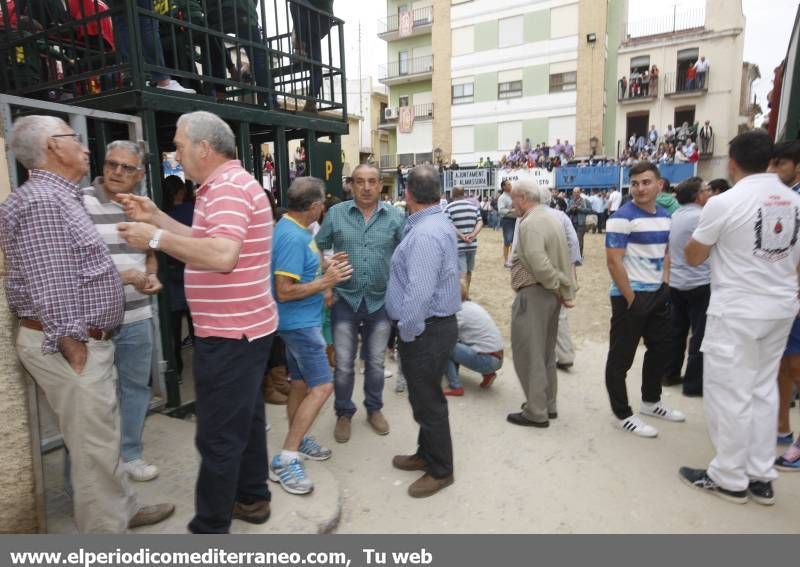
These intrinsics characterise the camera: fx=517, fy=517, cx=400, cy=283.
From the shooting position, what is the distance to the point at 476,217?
306 inches

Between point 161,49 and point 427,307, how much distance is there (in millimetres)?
2979

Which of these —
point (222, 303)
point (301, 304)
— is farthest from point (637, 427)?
point (222, 303)

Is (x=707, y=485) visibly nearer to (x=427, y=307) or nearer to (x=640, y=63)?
(x=427, y=307)

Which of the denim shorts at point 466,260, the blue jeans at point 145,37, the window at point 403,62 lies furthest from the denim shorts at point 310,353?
the window at point 403,62

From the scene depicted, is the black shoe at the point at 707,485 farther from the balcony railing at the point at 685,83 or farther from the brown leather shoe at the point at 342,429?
the balcony railing at the point at 685,83

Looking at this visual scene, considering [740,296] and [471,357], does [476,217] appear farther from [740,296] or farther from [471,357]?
[740,296]

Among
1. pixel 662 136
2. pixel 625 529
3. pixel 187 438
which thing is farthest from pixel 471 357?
pixel 662 136

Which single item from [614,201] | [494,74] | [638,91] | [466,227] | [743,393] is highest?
[494,74]

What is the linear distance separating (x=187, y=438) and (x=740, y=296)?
12.6 ft

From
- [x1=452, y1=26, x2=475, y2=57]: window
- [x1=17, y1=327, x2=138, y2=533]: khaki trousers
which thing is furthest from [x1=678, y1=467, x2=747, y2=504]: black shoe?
[x1=452, y1=26, x2=475, y2=57]: window

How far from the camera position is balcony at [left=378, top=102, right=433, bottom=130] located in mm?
33438

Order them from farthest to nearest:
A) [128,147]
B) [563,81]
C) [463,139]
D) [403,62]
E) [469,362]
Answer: [403,62]
[463,139]
[563,81]
[469,362]
[128,147]

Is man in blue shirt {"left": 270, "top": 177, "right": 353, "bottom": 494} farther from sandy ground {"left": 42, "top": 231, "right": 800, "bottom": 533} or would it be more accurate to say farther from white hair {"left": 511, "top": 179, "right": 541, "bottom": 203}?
white hair {"left": 511, "top": 179, "right": 541, "bottom": 203}

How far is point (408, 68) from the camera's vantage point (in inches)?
1357
